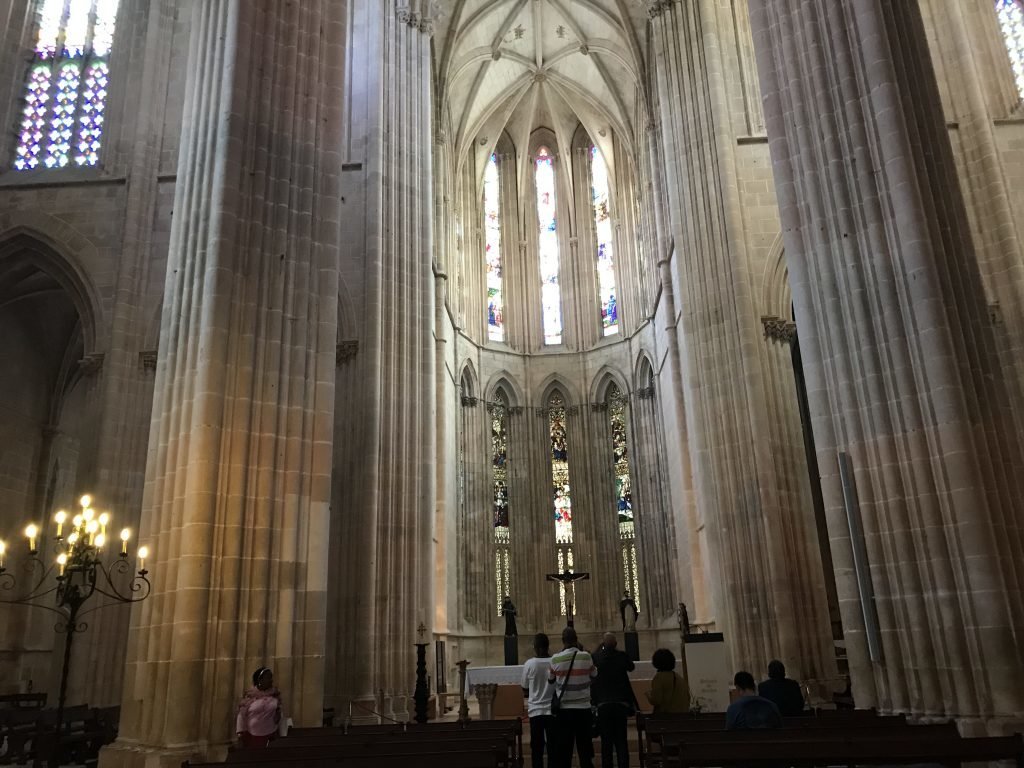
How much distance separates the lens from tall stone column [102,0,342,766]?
839cm

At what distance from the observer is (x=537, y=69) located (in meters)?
30.9

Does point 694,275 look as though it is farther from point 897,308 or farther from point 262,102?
point 262,102

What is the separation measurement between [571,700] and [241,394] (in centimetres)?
479

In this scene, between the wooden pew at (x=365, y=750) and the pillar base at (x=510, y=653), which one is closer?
the wooden pew at (x=365, y=750)

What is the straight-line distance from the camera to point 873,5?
1020 centimetres

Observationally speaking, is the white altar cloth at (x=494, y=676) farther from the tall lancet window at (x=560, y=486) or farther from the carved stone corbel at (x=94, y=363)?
the tall lancet window at (x=560, y=486)

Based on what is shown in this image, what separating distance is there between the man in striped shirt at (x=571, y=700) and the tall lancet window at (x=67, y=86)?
17.5 metres

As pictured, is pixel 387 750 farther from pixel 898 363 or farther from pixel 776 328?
pixel 776 328

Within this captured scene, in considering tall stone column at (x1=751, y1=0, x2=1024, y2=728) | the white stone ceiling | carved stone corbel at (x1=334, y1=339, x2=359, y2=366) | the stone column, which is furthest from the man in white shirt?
the white stone ceiling

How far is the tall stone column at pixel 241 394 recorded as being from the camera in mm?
8391

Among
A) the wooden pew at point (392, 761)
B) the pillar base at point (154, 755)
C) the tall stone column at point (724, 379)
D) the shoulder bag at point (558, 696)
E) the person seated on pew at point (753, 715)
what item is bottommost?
the pillar base at point (154, 755)

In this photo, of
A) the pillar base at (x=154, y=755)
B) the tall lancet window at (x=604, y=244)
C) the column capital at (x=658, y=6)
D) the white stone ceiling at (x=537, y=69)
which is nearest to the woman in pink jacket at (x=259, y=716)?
the pillar base at (x=154, y=755)

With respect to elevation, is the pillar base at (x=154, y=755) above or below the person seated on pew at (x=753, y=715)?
below

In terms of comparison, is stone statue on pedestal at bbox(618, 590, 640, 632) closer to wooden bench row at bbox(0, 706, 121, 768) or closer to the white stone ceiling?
wooden bench row at bbox(0, 706, 121, 768)
